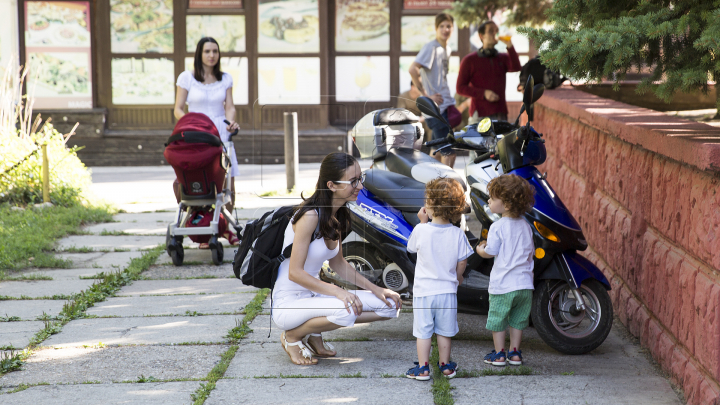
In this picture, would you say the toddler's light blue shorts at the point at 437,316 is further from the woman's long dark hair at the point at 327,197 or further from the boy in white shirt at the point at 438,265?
the woman's long dark hair at the point at 327,197

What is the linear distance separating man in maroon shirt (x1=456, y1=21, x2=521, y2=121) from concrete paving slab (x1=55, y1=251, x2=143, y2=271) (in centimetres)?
385

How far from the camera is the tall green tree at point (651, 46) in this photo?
3.96 meters

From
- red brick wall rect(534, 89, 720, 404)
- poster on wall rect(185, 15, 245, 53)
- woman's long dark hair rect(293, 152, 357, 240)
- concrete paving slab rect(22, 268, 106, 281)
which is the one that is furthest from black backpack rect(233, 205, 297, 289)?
poster on wall rect(185, 15, 245, 53)

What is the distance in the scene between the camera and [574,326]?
4641 millimetres

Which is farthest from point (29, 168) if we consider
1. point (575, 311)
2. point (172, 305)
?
point (575, 311)

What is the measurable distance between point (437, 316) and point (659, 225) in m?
1.38

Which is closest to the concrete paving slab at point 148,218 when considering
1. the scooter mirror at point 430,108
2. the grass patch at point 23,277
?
the grass patch at point 23,277

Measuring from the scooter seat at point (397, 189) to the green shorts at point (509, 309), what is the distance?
0.99 m

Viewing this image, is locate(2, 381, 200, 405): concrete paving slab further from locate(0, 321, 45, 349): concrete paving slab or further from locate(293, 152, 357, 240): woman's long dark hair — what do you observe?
locate(293, 152, 357, 240): woman's long dark hair

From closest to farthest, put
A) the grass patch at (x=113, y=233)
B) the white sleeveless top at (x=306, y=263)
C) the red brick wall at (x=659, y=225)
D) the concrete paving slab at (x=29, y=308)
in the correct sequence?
1. the red brick wall at (x=659, y=225)
2. the white sleeveless top at (x=306, y=263)
3. the concrete paving slab at (x=29, y=308)
4. the grass patch at (x=113, y=233)

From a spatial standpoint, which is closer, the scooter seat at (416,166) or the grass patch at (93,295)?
the grass patch at (93,295)

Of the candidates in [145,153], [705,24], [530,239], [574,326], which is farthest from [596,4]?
[145,153]

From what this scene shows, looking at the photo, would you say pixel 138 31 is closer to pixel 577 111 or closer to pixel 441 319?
pixel 577 111

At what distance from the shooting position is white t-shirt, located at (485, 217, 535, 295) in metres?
4.33
